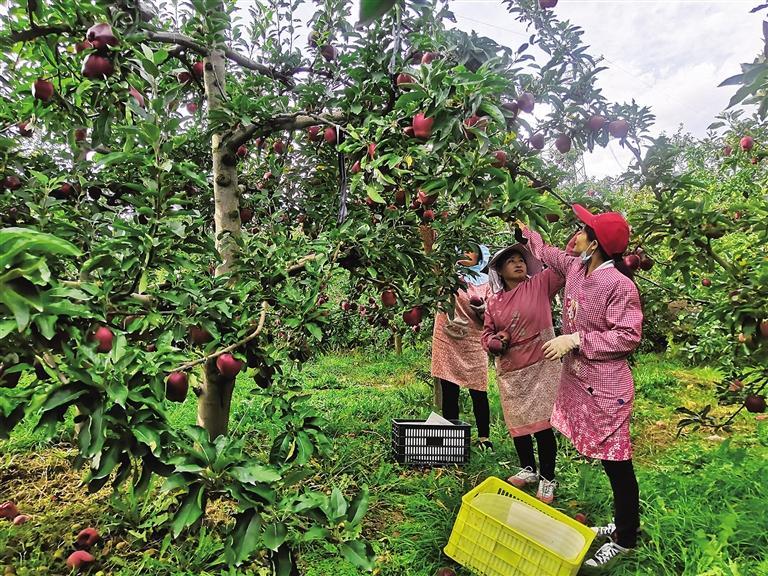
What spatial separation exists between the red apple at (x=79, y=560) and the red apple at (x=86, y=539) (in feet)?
0.26

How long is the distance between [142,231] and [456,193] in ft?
3.01

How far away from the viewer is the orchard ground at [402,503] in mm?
2104

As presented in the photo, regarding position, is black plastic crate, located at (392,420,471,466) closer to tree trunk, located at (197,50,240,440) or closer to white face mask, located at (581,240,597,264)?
tree trunk, located at (197,50,240,440)

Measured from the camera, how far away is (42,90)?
71.0 inches

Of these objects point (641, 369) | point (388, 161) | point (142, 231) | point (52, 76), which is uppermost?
point (52, 76)

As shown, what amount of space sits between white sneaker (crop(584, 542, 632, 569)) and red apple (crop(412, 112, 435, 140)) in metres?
1.68

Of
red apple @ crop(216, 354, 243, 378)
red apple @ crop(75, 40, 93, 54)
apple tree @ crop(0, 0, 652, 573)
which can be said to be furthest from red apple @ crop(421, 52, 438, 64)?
red apple @ crop(216, 354, 243, 378)

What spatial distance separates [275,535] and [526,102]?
1.65m

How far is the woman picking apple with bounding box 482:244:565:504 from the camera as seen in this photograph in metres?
2.55

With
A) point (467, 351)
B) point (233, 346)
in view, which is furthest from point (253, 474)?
point (467, 351)

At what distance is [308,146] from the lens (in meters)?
2.79

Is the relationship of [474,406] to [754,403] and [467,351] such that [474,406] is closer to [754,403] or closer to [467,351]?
[467,351]

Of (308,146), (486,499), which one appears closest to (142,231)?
(308,146)

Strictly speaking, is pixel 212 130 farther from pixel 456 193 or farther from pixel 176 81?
pixel 456 193
